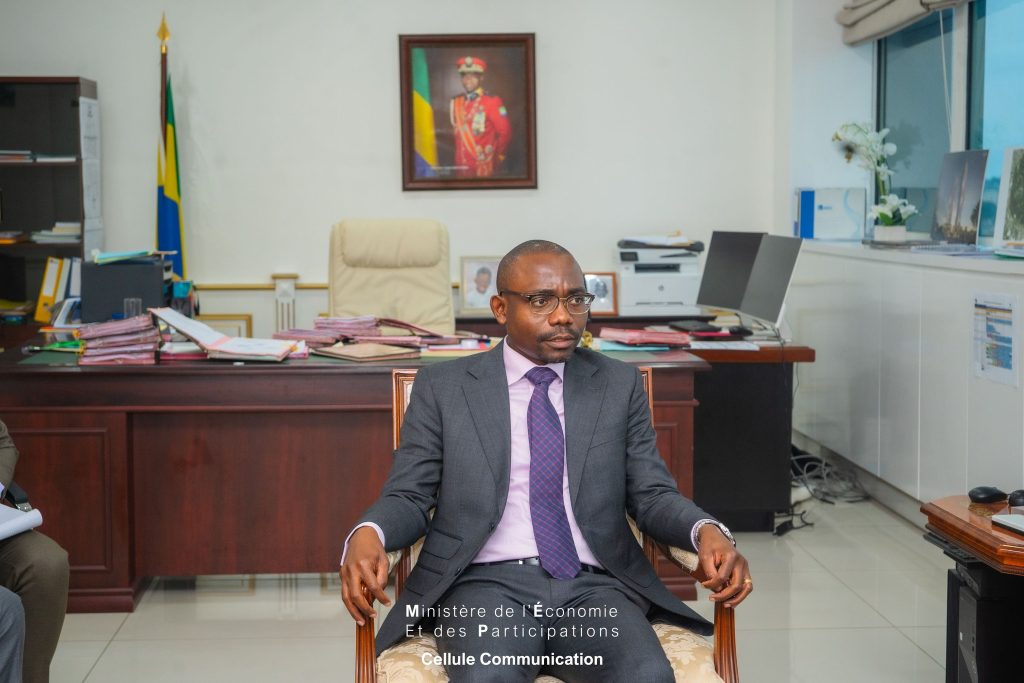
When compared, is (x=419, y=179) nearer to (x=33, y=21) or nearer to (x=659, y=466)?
(x=33, y=21)

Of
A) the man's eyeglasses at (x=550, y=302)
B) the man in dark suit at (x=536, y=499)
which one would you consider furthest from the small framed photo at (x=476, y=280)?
the man's eyeglasses at (x=550, y=302)

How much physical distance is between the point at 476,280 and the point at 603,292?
682 mm

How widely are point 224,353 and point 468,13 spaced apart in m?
3.08

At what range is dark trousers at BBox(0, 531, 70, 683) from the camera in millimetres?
2639

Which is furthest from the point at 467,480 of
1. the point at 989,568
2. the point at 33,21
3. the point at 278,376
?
the point at 33,21

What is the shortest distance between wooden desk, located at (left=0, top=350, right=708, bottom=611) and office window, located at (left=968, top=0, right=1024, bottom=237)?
69.4 inches

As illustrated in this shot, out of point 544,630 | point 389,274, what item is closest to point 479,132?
point 389,274

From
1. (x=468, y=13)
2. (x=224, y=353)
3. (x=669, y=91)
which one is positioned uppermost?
(x=468, y=13)

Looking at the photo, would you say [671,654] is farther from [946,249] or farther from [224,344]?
[946,249]

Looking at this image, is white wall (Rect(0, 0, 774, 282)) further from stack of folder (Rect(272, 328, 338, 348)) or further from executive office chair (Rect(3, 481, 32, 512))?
executive office chair (Rect(3, 481, 32, 512))

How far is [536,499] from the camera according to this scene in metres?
2.26

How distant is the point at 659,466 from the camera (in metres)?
2.34

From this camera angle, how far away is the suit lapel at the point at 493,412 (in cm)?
226

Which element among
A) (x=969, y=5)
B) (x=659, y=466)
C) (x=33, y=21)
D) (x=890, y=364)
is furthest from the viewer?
(x=33, y=21)
